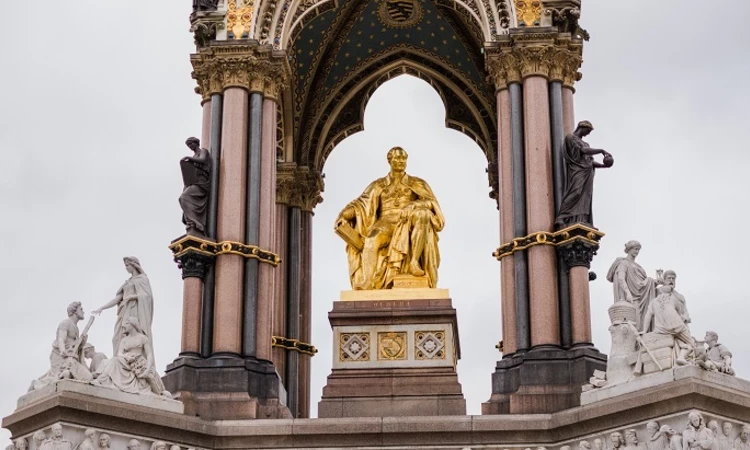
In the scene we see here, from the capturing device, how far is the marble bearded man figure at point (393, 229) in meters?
27.8

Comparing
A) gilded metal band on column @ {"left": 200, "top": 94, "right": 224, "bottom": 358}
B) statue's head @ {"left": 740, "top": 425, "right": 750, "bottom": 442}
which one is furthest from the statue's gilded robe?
statue's head @ {"left": 740, "top": 425, "right": 750, "bottom": 442}

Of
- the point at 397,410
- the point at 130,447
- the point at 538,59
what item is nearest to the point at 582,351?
the point at 397,410

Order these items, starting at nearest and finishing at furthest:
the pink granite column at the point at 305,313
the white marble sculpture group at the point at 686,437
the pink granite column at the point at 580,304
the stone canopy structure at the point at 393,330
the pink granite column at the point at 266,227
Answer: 1. the white marble sculpture group at the point at 686,437
2. the stone canopy structure at the point at 393,330
3. the pink granite column at the point at 580,304
4. the pink granite column at the point at 266,227
5. the pink granite column at the point at 305,313

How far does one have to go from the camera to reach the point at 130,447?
22328 millimetres

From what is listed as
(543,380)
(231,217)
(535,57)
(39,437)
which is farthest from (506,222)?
(39,437)

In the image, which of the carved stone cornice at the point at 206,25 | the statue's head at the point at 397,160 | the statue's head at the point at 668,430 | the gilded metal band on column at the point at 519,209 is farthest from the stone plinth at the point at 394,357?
the carved stone cornice at the point at 206,25

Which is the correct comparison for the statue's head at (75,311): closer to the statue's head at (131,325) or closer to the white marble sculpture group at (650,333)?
the statue's head at (131,325)

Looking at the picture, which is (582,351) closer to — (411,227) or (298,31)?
(411,227)

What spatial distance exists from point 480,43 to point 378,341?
22.8ft

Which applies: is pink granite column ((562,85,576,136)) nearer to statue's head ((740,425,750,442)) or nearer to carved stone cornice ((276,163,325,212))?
statue's head ((740,425,750,442))

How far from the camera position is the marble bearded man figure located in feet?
91.2

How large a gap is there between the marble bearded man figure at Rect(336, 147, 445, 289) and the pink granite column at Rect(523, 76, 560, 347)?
318cm

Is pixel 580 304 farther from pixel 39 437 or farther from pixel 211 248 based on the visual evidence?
pixel 39 437

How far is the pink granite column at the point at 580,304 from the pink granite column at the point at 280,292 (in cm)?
678
